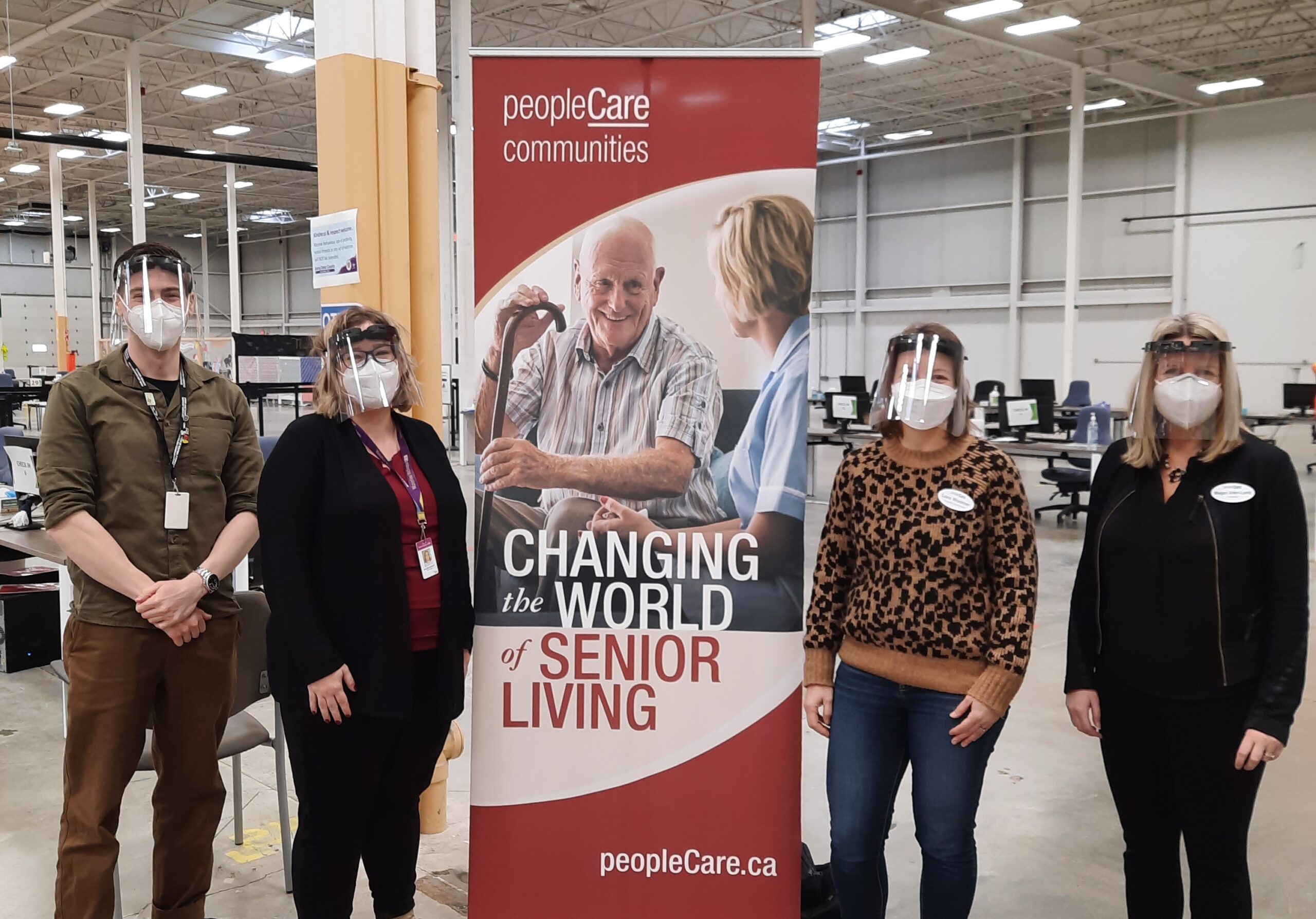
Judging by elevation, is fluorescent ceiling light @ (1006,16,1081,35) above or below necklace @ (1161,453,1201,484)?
above

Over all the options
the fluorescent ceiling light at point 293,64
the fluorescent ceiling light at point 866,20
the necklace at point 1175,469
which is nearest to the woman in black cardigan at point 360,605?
the necklace at point 1175,469

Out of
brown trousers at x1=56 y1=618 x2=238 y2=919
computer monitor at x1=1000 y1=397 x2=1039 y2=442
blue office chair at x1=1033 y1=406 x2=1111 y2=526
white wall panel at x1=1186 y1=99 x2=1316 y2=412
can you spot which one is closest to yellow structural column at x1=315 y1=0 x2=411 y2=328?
brown trousers at x1=56 y1=618 x2=238 y2=919

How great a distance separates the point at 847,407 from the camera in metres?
9.99

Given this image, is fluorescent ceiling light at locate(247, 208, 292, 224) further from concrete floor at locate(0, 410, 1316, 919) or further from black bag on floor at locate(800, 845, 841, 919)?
black bag on floor at locate(800, 845, 841, 919)

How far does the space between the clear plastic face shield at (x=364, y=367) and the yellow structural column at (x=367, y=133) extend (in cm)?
90

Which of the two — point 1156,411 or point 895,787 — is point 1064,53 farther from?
point 895,787

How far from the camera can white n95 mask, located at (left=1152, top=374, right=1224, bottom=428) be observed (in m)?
1.96

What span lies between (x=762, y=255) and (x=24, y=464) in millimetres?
3091

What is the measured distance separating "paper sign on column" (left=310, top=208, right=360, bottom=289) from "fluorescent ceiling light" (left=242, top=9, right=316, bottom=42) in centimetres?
1101

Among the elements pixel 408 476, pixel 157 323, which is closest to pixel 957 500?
pixel 408 476

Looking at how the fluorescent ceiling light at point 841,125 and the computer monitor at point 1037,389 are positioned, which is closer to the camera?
the computer monitor at point 1037,389

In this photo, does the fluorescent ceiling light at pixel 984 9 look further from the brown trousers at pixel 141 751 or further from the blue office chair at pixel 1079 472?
the brown trousers at pixel 141 751

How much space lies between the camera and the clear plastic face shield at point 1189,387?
196 cm

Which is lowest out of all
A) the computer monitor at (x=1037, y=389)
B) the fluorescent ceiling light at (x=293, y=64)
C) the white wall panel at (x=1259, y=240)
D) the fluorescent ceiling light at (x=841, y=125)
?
the computer monitor at (x=1037, y=389)
